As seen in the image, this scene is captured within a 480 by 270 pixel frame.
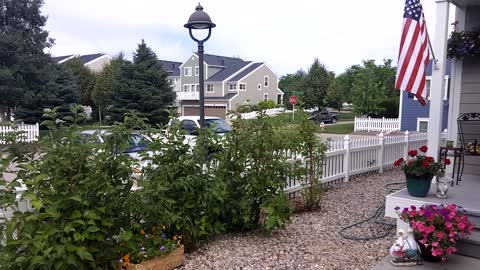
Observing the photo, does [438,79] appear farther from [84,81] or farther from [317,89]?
[317,89]

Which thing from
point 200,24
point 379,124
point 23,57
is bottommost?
point 379,124

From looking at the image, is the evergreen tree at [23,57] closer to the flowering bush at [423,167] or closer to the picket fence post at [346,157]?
the picket fence post at [346,157]

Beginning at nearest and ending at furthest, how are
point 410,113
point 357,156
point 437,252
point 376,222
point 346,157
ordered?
point 437,252 < point 376,222 < point 346,157 < point 357,156 < point 410,113

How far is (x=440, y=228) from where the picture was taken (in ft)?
10.8

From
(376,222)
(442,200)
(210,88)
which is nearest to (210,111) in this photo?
(210,88)

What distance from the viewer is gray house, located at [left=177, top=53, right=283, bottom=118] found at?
3975cm

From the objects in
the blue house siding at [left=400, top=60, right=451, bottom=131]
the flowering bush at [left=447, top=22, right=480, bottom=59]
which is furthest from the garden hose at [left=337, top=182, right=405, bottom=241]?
the blue house siding at [left=400, top=60, right=451, bottom=131]

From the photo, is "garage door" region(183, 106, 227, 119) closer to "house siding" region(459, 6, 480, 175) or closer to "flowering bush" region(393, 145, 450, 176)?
"house siding" region(459, 6, 480, 175)

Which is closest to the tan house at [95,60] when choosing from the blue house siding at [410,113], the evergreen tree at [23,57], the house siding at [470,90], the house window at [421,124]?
the evergreen tree at [23,57]

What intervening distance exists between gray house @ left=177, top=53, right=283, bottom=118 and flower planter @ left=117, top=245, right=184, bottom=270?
34.8 meters

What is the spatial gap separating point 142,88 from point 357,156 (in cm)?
1849

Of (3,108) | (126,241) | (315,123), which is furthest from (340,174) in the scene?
(3,108)

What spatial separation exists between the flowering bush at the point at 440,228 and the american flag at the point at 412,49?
178 cm

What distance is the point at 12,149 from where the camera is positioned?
275 cm
